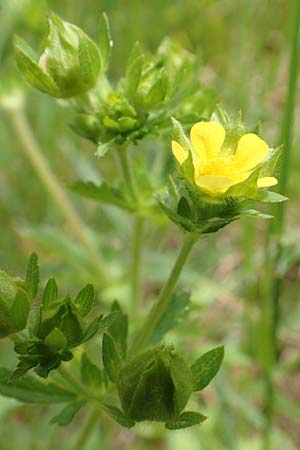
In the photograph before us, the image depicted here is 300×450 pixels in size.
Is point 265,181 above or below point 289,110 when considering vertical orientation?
above

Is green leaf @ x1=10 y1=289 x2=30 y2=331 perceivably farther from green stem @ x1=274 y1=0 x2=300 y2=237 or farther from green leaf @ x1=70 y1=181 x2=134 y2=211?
green stem @ x1=274 y1=0 x2=300 y2=237

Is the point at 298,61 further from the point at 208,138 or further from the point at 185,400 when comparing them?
the point at 185,400

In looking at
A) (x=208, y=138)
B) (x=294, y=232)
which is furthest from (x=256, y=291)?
(x=208, y=138)

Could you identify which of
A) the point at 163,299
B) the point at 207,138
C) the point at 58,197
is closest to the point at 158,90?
the point at 207,138

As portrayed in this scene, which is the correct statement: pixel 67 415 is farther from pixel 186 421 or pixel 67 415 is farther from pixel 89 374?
pixel 186 421

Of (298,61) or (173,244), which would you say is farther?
(173,244)

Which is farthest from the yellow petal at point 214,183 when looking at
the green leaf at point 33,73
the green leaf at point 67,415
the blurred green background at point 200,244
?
the blurred green background at point 200,244
